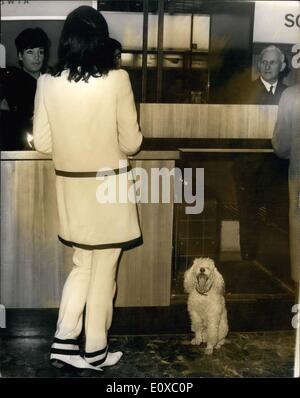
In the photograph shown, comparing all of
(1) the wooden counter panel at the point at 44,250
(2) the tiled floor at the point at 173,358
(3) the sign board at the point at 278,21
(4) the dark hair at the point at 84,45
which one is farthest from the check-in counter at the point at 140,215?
(4) the dark hair at the point at 84,45

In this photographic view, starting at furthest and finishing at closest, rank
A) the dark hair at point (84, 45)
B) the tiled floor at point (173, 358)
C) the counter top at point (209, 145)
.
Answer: the counter top at point (209, 145) → the tiled floor at point (173, 358) → the dark hair at point (84, 45)

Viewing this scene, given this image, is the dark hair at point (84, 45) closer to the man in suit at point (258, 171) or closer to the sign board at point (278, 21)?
the sign board at point (278, 21)

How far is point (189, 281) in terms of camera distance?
11.1 feet

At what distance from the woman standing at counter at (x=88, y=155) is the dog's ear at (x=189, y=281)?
0.44 metres

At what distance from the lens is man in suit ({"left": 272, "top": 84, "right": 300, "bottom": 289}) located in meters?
3.41

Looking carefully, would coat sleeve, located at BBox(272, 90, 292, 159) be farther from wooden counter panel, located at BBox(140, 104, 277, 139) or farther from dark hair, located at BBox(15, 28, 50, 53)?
dark hair, located at BBox(15, 28, 50, 53)

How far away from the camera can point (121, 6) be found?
3.57m

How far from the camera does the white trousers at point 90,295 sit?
310cm

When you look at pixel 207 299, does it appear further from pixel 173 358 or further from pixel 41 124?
pixel 41 124

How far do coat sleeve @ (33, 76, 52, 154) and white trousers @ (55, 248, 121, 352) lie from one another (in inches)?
22.8

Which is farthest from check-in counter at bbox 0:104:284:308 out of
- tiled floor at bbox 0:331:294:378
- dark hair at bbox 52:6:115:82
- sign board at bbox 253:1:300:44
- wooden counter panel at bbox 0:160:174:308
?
dark hair at bbox 52:6:115:82

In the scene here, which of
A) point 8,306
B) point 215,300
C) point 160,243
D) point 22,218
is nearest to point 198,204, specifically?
point 160,243

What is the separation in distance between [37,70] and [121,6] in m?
0.66

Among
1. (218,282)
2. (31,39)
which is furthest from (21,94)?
(218,282)
